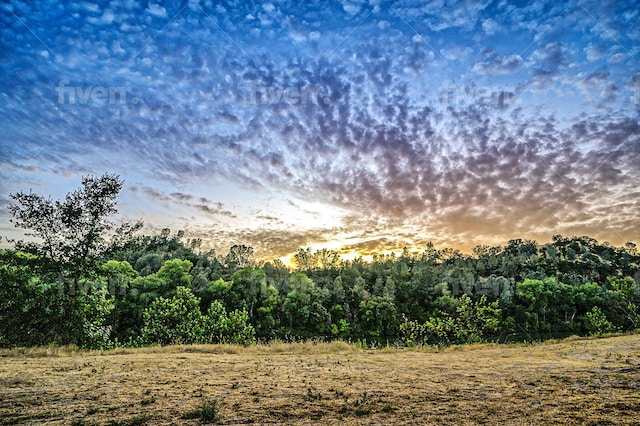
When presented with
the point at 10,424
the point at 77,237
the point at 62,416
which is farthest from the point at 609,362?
the point at 77,237

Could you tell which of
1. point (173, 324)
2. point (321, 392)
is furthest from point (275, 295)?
point (321, 392)

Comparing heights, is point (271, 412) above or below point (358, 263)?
below

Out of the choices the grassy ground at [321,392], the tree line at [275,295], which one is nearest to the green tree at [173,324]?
the tree line at [275,295]

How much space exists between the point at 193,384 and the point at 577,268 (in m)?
134

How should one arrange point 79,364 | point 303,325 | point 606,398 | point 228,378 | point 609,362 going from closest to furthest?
1. point 606,398
2. point 228,378
3. point 609,362
4. point 79,364
5. point 303,325

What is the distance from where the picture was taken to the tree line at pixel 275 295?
2523cm

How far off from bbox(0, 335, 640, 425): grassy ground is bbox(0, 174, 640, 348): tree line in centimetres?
1229

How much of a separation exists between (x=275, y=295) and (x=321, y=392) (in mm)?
60483

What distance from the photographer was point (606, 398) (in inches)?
342

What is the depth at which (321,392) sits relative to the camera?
33.2 feet

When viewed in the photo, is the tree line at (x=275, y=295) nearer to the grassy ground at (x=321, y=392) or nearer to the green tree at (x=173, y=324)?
the green tree at (x=173, y=324)

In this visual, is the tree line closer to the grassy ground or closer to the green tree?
the green tree

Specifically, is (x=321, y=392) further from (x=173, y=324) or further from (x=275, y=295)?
(x=275, y=295)

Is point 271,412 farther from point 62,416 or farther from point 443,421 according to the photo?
point 62,416
